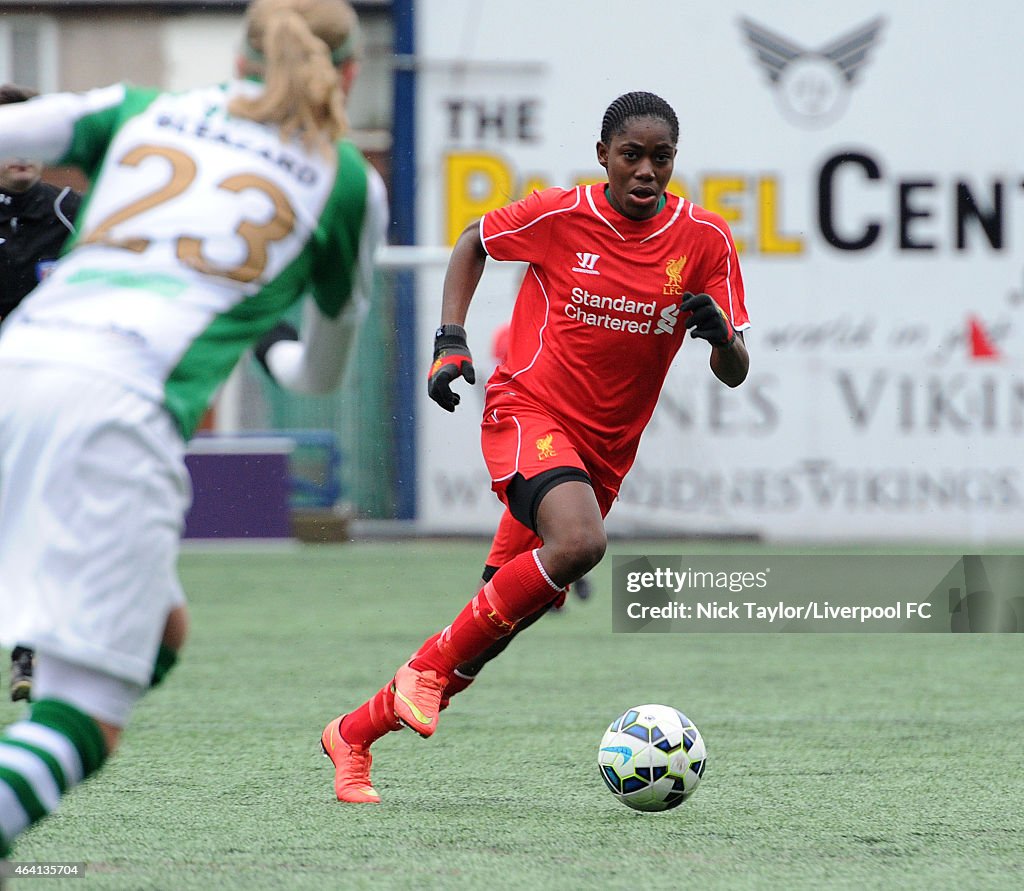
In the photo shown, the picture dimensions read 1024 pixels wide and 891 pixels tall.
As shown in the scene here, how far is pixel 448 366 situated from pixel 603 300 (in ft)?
1.76

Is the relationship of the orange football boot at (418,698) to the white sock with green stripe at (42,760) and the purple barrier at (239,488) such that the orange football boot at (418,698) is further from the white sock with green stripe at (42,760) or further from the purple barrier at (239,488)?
the purple barrier at (239,488)

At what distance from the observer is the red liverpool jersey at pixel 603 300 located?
14.5 feet

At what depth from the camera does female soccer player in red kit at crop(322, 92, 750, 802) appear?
4.13m

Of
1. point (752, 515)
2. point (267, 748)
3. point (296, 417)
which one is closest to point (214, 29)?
point (296, 417)

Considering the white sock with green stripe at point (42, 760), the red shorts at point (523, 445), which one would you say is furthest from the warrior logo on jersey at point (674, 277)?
the white sock with green stripe at point (42, 760)

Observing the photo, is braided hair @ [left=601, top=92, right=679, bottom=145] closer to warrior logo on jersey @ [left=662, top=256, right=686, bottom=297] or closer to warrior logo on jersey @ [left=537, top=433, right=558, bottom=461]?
warrior logo on jersey @ [left=662, top=256, right=686, bottom=297]

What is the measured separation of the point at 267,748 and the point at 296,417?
7799 mm

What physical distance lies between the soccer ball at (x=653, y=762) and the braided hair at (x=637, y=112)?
1435 mm

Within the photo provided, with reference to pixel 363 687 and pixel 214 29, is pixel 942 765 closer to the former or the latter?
pixel 363 687

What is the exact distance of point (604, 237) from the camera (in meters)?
4.46

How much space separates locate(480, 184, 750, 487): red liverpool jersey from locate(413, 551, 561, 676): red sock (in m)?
0.49

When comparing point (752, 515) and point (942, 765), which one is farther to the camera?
point (752, 515)

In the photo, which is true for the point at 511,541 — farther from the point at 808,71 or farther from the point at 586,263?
the point at 808,71

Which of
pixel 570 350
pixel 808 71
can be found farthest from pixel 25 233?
pixel 808 71
